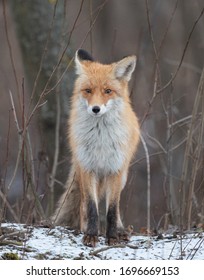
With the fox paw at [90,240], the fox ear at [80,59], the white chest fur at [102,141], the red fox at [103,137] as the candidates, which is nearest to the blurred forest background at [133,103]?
the fox ear at [80,59]

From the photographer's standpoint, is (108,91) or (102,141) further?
(102,141)

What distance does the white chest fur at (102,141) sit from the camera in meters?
6.36

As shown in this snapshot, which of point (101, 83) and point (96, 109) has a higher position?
point (101, 83)

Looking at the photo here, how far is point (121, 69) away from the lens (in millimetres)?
6430

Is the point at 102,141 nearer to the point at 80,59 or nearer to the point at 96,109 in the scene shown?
the point at 96,109

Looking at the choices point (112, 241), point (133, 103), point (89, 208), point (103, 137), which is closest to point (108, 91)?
point (103, 137)

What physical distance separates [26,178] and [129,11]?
55.0 ft

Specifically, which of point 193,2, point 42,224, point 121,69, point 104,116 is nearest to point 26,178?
point 42,224

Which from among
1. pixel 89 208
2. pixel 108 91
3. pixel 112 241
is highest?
pixel 108 91

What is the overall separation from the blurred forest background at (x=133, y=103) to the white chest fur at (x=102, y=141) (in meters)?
0.41

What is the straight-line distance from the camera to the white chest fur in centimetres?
636

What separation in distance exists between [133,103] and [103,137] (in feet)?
9.17

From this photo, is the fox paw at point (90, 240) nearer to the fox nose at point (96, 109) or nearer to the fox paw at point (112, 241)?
the fox paw at point (112, 241)

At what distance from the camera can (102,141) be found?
641 centimetres
